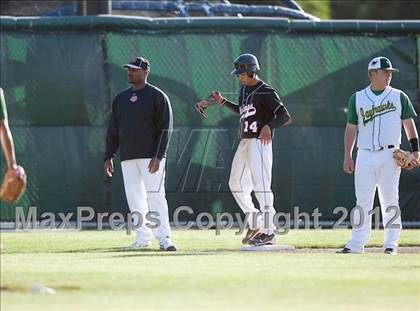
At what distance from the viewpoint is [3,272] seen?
9766mm

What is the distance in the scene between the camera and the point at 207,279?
945cm

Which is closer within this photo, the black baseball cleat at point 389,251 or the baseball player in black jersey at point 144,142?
the black baseball cleat at point 389,251

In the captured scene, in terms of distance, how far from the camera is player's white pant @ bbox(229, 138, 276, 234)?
13.6m

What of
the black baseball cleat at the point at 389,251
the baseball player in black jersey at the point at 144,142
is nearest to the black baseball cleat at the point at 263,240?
the baseball player in black jersey at the point at 144,142

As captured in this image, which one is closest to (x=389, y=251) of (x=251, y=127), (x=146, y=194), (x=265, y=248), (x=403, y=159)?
(x=403, y=159)

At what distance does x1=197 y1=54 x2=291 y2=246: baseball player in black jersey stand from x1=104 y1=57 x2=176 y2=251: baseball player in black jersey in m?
0.55

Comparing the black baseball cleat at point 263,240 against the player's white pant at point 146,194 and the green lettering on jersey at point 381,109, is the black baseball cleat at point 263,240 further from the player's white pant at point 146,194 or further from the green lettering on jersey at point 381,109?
the green lettering on jersey at point 381,109

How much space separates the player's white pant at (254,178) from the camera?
44.6 feet

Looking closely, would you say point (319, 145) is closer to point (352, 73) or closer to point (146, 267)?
point (352, 73)

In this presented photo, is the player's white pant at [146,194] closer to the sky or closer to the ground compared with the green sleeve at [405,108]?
closer to the ground

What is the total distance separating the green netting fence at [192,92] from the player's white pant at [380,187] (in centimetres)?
513

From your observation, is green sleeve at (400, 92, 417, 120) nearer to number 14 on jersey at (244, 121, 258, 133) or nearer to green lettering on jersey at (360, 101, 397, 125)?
green lettering on jersey at (360, 101, 397, 125)

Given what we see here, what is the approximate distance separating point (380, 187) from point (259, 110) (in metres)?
1.64

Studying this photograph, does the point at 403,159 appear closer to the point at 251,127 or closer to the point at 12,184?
the point at 251,127
